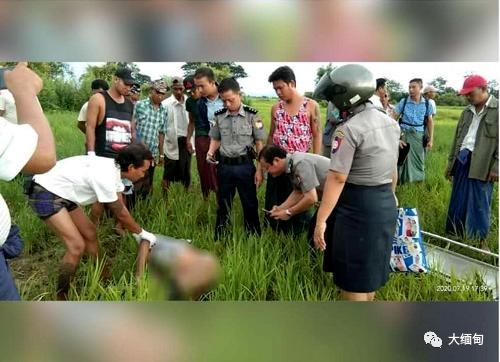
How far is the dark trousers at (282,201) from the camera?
2096 mm

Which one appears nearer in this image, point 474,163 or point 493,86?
point 493,86

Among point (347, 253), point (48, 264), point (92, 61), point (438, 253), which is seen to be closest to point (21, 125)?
point (92, 61)

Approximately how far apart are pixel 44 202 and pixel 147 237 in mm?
496

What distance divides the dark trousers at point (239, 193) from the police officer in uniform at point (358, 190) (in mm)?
365

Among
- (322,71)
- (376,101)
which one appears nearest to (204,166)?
(322,71)

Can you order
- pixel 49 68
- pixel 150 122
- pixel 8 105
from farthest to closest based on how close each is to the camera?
pixel 150 122, pixel 49 68, pixel 8 105

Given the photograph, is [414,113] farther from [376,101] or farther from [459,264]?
[459,264]

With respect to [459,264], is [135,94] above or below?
above

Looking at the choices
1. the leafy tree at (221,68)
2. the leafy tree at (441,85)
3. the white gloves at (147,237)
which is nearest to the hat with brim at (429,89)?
the leafy tree at (441,85)

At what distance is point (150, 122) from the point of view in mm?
2047

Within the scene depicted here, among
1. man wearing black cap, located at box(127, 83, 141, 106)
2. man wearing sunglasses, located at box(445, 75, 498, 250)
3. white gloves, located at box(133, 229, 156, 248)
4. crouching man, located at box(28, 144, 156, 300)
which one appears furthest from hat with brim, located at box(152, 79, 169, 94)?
man wearing sunglasses, located at box(445, 75, 498, 250)

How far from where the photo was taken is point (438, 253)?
205cm

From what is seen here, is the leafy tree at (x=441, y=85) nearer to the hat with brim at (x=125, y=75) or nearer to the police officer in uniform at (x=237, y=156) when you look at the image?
the police officer in uniform at (x=237, y=156)

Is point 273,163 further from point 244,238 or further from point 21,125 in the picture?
point 21,125
